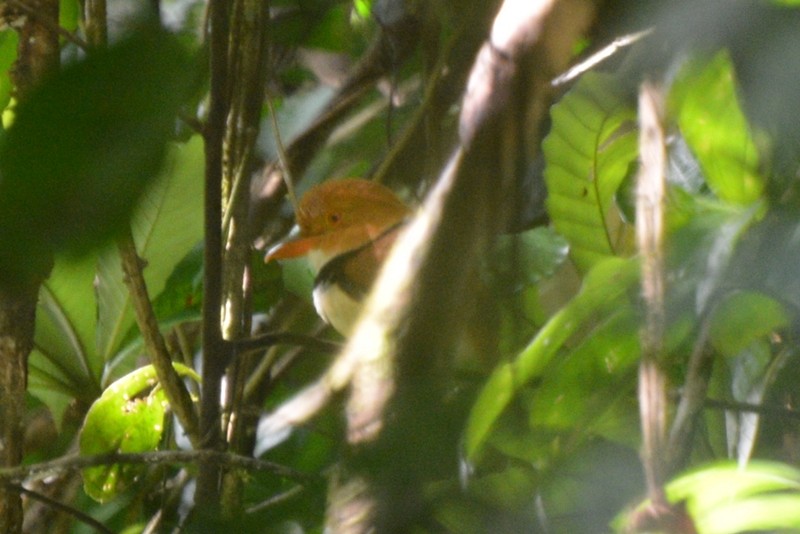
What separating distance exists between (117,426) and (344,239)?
797mm

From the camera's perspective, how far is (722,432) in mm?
1122

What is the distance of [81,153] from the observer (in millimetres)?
314

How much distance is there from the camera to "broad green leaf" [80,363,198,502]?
56.8 inches

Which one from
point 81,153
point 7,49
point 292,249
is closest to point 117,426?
point 7,49

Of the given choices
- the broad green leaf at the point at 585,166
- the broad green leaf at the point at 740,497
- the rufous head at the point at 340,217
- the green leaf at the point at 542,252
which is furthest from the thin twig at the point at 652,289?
the rufous head at the point at 340,217

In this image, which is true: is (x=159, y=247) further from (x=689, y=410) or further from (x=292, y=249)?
(x=689, y=410)

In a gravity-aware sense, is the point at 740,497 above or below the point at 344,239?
below

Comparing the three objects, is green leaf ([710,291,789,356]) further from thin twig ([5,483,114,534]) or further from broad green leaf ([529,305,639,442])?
thin twig ([5,483,114,534])

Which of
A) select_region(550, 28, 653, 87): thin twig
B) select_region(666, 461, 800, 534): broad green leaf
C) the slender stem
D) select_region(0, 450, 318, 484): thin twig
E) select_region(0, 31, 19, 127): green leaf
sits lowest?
select_region(666, 461, 800, 534): broad green leaf

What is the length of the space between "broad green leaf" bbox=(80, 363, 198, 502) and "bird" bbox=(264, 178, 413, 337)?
431 millimetres

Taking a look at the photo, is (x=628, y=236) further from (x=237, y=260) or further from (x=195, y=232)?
(x=195, y=232)

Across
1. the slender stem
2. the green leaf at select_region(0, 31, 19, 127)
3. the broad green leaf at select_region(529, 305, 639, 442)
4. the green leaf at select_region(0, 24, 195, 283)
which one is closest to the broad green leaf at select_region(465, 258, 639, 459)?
the broad green leaf at select_region(529, 305, 639, 442)

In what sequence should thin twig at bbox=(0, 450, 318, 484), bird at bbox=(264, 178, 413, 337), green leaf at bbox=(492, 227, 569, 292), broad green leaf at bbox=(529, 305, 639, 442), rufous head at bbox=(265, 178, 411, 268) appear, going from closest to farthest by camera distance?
broad green leaf at bbox=(529, 305, 639, 442) → thin twig at bbox=(0, 450, 318, 484) → green leaf at bbox=(492, 227, 569, 292) → bird at bbox=(264, 178, 413, 337) → rufous head at bbox=(265, 178, 411, 268)

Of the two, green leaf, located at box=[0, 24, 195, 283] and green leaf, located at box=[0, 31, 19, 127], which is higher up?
green leaf, located at box=[0, 31, 19, 127]
